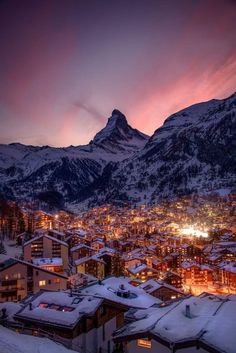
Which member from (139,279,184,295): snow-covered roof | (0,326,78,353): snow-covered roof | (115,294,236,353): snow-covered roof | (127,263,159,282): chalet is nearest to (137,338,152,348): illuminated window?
(115,294,236,353): snow-covered roof

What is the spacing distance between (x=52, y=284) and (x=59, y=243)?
17752 millimetres

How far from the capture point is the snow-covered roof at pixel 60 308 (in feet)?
55.1

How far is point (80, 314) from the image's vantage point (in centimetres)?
1695

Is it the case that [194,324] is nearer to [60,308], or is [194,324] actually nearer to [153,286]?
[60,308]

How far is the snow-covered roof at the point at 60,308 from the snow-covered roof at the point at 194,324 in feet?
7.29

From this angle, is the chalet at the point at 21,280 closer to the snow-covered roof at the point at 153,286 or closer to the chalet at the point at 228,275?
the snow-covered roof at the point at 153,286

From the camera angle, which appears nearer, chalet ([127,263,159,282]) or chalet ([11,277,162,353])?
chalet ([11,277,162,353])

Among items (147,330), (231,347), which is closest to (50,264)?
(147,330)

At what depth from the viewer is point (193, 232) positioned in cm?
13650

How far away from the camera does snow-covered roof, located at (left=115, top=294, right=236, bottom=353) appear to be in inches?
516

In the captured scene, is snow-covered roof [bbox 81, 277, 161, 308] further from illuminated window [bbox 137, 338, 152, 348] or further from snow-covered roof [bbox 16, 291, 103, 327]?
illuminated window [bbox 137, 338, 152, 348]

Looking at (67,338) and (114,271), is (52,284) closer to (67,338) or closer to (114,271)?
(67,338)

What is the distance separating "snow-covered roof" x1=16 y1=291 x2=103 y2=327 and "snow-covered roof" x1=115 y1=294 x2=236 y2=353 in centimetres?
222

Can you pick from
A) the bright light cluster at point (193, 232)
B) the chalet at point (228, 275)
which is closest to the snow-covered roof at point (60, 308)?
the chalet at point (228, 275)
